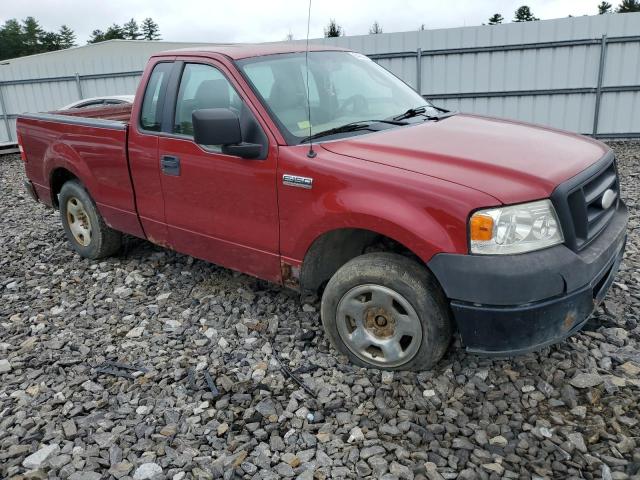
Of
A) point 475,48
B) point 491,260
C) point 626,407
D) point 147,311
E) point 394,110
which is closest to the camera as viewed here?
point 491,260

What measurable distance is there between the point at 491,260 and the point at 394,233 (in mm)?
Result: 521

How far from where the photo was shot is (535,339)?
283cm

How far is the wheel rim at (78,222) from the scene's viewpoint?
5.35m

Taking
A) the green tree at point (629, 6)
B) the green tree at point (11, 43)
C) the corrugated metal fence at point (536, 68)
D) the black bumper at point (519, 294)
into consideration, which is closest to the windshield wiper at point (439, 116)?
the black bumper at point (519, 294)

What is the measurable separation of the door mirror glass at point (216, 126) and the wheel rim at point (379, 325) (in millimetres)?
1159

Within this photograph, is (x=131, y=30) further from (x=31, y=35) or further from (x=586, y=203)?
(x=586, y=203)

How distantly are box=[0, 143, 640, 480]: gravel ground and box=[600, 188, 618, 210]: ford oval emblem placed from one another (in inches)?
34.2

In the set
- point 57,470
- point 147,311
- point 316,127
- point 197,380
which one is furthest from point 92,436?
point 316,127

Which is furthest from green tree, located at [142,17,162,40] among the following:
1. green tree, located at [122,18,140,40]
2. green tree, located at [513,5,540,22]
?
green tree, located at [513,5,540,22]

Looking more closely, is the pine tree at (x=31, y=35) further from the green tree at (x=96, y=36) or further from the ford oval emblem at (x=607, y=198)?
the ford oval emblem at (x=607, y=198)

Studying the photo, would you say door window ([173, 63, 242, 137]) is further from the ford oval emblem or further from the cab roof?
the ford oval emblem

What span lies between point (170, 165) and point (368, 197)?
172 cm

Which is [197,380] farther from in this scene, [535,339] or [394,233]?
[535,339]

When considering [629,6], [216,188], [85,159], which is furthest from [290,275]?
[629,6]
